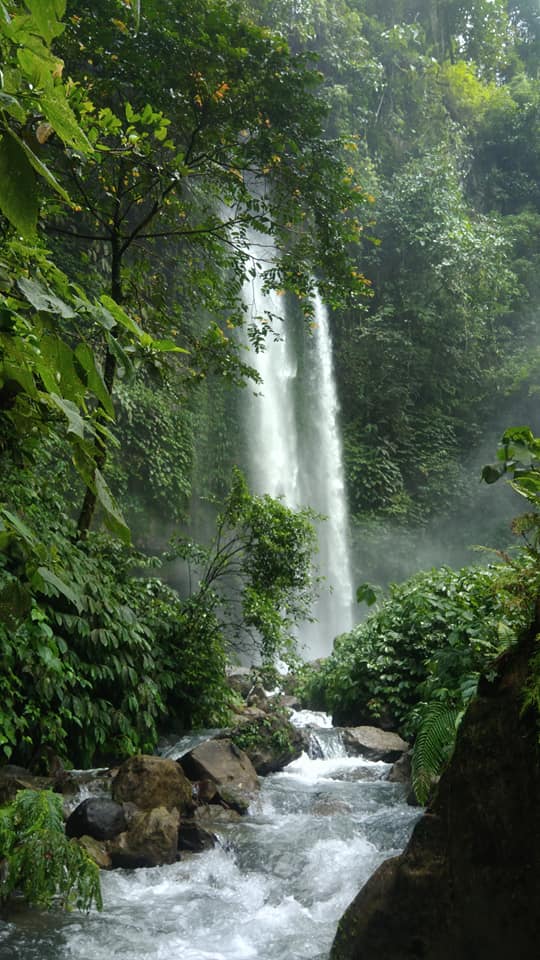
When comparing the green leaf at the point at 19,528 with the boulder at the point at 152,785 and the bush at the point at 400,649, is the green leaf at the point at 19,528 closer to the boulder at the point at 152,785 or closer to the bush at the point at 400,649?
the boulder at the point at 152,785

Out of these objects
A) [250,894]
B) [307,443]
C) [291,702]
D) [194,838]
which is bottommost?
[250,894]

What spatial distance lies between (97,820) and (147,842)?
0.35 metres

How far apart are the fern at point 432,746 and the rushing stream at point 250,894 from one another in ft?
3.09

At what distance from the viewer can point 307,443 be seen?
63.5 ft

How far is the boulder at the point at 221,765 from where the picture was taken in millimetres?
5973

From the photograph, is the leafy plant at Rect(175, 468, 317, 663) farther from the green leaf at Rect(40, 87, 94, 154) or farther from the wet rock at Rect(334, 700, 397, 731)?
the green leaf at Rect(40, 87, 94, 154)

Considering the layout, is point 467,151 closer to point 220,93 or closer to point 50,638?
point 220,93

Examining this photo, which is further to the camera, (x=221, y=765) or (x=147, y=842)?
(x=221, y=765)

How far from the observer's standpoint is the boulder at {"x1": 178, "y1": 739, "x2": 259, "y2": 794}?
19.6 ft

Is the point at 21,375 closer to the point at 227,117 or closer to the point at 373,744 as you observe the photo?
the point at 373,744

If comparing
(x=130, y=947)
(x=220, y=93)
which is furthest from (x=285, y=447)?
(x=130, y=947)

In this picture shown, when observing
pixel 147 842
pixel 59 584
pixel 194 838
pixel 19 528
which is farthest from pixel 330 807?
pixel 19 528

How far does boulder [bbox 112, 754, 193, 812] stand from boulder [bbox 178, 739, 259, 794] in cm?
69

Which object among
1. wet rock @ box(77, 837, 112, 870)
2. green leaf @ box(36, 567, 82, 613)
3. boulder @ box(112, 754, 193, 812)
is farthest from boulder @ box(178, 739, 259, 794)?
green leaf @ box(36, 567, 82, 613)
